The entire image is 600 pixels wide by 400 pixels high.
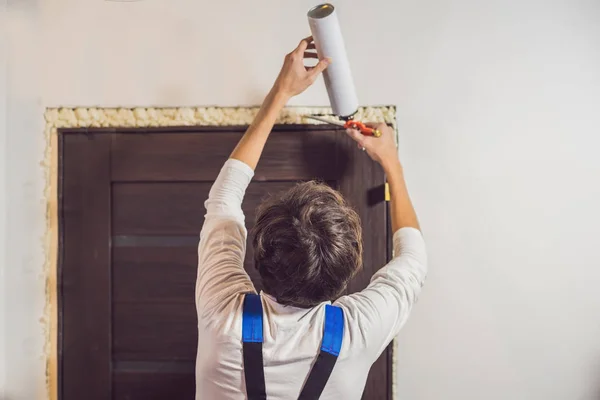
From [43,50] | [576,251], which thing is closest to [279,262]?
[576,251]

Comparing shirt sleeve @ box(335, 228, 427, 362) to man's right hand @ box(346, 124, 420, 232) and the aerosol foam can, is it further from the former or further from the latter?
the aerosol foam can

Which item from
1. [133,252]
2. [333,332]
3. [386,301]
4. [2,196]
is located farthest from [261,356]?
[2,196]

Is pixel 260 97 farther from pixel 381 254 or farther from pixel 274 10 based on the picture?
pixel 381 254

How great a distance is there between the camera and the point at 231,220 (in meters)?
0.88

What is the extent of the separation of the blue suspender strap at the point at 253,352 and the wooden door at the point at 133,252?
0.49 metres

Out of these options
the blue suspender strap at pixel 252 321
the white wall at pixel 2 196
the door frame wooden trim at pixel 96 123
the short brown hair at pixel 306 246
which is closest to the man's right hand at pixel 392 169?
the door frame wooden trim at pixel 96 123

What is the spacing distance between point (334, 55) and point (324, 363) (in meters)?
0.64

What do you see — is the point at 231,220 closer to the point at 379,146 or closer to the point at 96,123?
the point at 379,146

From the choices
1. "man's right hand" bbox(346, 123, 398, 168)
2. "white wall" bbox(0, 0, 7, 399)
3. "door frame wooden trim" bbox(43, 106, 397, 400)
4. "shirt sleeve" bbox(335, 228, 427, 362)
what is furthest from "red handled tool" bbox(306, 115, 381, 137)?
"white wall" bbox(0, 0, 7, 399)

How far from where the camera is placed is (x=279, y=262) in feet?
2.41

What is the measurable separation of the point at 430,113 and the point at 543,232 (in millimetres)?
461

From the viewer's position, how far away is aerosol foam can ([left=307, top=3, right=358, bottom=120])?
92cm

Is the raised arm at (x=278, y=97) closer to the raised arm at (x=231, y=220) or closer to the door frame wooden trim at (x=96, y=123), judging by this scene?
the raised arm at (x=231, y=220)

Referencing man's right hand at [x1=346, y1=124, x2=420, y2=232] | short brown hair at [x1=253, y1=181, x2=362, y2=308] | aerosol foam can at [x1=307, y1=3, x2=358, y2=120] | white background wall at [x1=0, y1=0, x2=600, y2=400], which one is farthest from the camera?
white background wall at [x1=0, y1=0, x2=600, y2=400]
